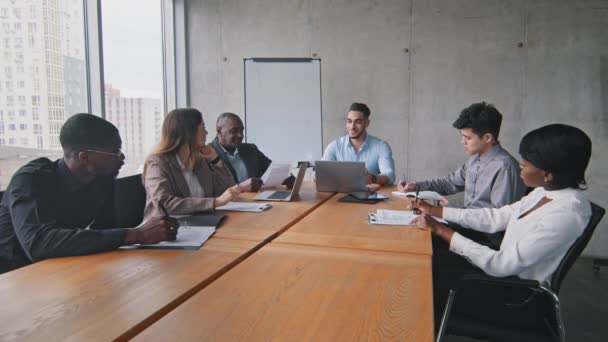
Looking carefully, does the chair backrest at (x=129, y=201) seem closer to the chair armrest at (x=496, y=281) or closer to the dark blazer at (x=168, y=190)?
the dark blazer at (x=168, y=190)

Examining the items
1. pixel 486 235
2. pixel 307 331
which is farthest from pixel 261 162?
pixel 307 331

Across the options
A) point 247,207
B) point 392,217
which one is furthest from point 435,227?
point 247,207

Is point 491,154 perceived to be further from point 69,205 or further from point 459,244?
point 69,205

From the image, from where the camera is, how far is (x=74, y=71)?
3.54 meters

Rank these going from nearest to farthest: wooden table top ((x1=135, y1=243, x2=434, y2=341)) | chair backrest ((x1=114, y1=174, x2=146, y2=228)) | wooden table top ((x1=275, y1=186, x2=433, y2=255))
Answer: wooden table top ((x1=135, y1=243, x2=434, y2=341)) → wooden table top ((x1=275, y1=186, x2=433, y2=255)) → chair backrest ((x1=114, y1=174, x2=146, y2=228))

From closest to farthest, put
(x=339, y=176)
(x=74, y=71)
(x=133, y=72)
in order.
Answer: (x=339, y=176)
(x=74, y=71)
(x=133, y=72)

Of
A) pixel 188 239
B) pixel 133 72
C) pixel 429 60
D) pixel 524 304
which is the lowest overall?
pixel 524 304

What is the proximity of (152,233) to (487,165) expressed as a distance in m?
2.05

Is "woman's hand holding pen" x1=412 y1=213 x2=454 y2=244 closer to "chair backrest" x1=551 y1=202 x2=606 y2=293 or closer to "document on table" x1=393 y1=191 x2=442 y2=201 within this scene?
"chair backrest" x1=551 y1=202 x2=606 y2=293

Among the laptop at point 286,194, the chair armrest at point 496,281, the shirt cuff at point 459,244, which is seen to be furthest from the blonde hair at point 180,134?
the chair armrest at point 496,281

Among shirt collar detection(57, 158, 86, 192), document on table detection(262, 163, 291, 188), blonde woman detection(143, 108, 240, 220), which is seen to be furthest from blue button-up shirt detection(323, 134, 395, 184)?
shirt collar detection(57, 158, 86, 192)

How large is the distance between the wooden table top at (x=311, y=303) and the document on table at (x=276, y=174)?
5.05 feet

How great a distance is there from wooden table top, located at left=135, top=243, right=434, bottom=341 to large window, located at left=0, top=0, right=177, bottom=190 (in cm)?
154

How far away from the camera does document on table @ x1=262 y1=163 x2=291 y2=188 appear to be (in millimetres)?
3131
